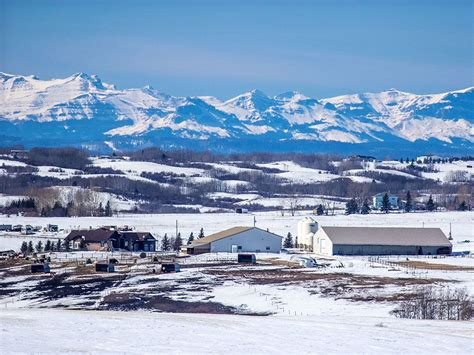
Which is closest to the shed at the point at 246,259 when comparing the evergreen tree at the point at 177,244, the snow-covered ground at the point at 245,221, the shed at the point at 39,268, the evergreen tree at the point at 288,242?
the evergreen tree at the point at 177,244

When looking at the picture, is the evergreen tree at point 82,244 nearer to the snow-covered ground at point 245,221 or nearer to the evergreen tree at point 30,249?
the evergreen tree at point 30,249

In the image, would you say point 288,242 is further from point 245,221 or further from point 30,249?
point 30,249

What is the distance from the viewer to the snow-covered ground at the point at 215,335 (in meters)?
21.6

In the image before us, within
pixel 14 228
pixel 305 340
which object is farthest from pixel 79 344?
pixel 14 228

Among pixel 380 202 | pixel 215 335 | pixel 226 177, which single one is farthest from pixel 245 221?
pixel 226 177

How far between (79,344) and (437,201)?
113m

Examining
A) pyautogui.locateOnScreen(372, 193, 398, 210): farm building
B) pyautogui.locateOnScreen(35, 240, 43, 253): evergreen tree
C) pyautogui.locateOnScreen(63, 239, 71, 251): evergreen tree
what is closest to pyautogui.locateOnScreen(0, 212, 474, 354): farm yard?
pyautogui.locateOnScreen(35, 240, 43, 253): evergreen tree

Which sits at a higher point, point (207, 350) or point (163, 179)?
point (163, 179)

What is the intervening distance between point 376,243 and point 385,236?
172 centimetres

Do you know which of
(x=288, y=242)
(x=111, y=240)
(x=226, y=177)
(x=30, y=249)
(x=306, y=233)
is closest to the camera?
(x=30, y=249)

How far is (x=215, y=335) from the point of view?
78.2ft

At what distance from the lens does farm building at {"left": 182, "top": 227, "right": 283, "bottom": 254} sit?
69.4 metres

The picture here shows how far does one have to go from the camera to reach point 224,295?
43094 mm

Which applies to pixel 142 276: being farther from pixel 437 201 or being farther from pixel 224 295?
pixel 437 201
